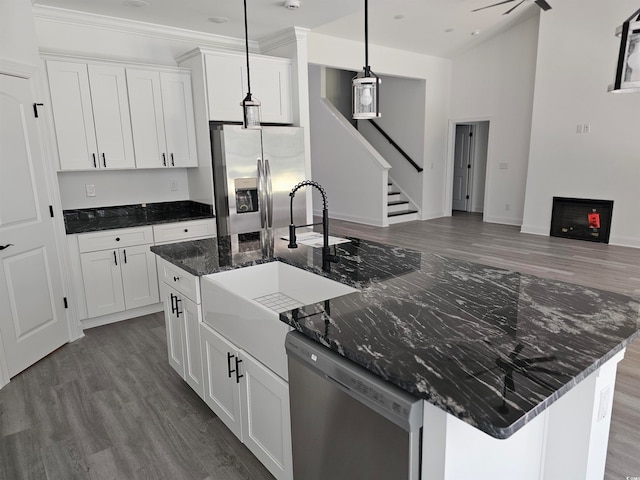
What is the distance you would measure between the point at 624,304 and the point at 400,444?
3.66 feet

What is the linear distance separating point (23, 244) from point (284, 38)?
11.0ft

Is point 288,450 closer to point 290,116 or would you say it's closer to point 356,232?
point 290,116

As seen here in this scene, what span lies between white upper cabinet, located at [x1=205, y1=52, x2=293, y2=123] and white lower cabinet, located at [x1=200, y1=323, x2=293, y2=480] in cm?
274

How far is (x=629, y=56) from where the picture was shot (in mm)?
1308

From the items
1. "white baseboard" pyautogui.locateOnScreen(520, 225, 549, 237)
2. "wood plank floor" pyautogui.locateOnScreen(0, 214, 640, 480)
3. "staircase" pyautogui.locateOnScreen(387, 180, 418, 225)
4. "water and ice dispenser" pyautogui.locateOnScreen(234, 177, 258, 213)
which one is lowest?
"wood plank floor" pyautogui.locateOnScreen(0, 214, 640, 480)

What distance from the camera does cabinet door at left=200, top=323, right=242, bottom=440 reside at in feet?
6.74

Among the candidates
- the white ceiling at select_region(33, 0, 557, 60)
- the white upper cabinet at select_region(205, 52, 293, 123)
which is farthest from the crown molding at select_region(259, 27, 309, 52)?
the white upper cabinet at select_region(205, 52, 293, 123)

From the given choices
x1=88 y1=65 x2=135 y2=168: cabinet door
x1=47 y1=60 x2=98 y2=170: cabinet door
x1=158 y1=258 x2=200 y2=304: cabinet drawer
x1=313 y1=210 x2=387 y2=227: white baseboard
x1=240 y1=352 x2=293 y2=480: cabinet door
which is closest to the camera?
x1=240 y1=352 x2=293 y2=480: cabinet door

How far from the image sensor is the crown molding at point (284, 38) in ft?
15.1

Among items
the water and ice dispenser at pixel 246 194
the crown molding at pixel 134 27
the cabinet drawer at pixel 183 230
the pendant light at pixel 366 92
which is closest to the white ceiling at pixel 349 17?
the crown molding at pixel 134 27

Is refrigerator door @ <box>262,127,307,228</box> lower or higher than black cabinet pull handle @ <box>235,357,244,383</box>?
higher

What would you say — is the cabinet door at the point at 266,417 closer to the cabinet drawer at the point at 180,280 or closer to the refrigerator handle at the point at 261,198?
the cabinet drawer at the point at 180,280

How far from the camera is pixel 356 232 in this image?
748 cm

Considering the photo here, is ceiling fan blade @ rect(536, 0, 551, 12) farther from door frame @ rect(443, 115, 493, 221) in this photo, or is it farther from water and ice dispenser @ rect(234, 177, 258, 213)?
water and ice dispenser @ rect(234, 177, 258, 213)
